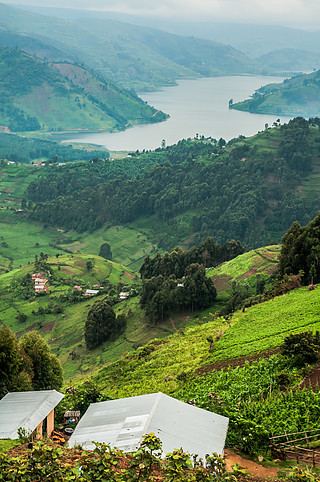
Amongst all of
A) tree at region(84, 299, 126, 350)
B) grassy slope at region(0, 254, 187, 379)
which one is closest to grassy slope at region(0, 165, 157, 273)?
grassy slope at region(0, 254, 187, 379)

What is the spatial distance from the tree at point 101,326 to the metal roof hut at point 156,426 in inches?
1221

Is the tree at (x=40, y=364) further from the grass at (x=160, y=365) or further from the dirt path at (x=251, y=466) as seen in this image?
the dirt path at (x=251, y=466)

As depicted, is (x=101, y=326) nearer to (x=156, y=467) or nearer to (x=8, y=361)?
(x=8, y=361)

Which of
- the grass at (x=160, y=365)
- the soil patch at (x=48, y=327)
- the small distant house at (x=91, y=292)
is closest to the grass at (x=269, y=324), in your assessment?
the grass at (x=160, y=365)

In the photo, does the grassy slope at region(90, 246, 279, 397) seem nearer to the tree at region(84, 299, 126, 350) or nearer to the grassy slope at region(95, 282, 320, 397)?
the grassy slope at region(95, 282, 320, 397)

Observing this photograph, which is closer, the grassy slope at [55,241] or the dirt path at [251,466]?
the dirt path at [251,466]

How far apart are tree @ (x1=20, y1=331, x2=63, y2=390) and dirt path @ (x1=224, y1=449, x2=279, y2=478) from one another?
43.9 ft

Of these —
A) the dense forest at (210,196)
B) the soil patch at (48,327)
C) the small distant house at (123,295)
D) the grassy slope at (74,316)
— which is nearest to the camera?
the grassy slope at (74,316)

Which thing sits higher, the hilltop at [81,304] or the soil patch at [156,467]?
the soil patch at [156,467]

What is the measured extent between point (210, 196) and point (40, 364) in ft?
314

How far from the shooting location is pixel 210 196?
118000 millimetres

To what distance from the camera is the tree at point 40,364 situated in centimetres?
2611

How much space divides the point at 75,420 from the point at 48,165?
13775 cm

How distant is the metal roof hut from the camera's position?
611 inches
